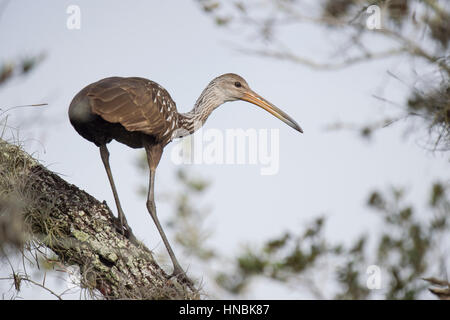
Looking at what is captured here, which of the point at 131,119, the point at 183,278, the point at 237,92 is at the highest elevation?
the point at 237,92

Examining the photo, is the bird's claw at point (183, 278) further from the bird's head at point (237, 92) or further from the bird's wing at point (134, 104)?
the bird's head at point (237, 92)

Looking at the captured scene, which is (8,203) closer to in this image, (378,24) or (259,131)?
(259,131)

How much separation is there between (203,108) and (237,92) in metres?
0.38

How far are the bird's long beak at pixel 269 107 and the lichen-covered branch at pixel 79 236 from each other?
208cm

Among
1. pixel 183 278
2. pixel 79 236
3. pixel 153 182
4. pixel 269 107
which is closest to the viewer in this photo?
pixel 79 236

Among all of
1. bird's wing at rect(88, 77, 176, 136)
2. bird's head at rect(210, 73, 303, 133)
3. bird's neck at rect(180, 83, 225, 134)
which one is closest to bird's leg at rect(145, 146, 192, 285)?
bird's wing at rect(88, 77, 176, 136)

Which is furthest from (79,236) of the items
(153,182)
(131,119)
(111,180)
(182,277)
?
(153,182)

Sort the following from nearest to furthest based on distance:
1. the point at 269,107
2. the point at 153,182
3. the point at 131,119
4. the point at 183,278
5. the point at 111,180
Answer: the point at 183,278 → the point at 131,119 → the point at 111,180 → the point at 153,182 → the point at 269,107

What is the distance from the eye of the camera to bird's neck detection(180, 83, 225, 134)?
4.53 meters

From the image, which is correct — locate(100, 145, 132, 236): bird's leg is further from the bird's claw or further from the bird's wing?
the bird's claw

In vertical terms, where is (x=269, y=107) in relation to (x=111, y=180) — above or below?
above

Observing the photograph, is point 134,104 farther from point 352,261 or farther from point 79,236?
point 352,261

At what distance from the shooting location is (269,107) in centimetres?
492

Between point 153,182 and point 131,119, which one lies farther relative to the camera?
point 153,182
